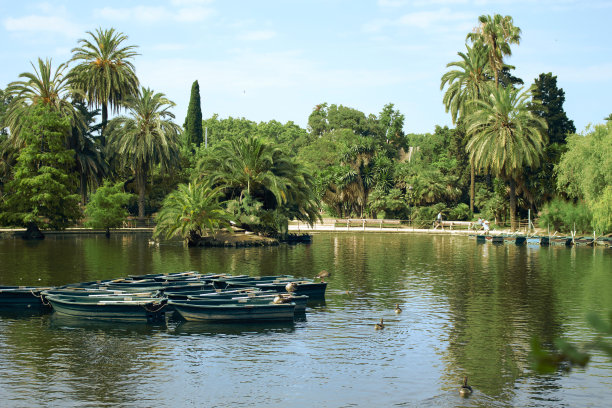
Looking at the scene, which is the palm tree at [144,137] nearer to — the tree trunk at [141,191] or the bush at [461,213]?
the tree trunk at [141,191]

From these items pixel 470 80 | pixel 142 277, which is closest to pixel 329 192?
pixel 470 80

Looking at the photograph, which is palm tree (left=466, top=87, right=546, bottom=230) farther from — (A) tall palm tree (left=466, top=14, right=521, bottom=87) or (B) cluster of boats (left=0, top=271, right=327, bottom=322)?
(B) cluster of boats (left=0, top=271, right=327, bottom=322)

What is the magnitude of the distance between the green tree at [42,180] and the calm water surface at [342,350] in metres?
23.4

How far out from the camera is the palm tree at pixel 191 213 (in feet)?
171

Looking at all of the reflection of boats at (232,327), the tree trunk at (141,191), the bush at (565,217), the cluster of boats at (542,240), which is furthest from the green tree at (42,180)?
the bush at (565,217)

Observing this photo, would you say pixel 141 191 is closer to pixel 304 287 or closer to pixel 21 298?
pixel 21 298

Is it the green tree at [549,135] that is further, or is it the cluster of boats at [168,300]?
the green tree at [549,135]

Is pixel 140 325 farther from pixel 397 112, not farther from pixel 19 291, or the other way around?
pixel 397 112

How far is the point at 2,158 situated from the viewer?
70.3 meters

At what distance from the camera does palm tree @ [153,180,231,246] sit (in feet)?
171

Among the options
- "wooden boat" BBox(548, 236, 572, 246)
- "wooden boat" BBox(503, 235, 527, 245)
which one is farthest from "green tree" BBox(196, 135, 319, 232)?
"wooden boat" BBox(548, 236, 572, 246)

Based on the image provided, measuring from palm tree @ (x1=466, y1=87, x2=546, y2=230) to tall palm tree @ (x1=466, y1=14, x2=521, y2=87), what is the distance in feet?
27.6

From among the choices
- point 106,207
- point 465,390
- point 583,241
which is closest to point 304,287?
point 465,390

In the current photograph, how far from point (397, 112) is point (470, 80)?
4659cm
